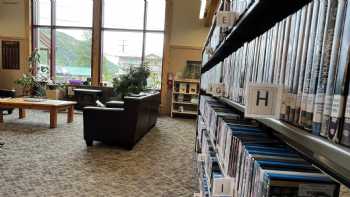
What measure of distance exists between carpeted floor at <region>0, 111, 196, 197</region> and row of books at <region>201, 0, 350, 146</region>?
202 cm

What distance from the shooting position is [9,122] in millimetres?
5176

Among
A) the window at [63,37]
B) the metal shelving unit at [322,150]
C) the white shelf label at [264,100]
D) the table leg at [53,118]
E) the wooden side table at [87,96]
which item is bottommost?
the table leg at [53,118]

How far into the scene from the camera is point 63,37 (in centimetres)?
793

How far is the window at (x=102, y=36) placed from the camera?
773 cm

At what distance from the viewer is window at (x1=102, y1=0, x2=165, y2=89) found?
771 cm

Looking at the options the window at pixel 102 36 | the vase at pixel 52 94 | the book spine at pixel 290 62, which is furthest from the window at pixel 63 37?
the book spine at pixel 290 62

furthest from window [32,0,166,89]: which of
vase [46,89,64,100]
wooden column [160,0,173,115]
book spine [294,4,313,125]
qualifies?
book spine [294,4,313,125]

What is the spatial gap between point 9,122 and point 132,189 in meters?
4.06

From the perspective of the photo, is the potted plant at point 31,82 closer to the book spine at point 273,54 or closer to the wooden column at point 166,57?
the wooden column at point 166,57

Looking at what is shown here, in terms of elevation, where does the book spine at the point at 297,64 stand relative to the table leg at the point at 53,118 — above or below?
above

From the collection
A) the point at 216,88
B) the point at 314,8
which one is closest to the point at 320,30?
the point at 314,8

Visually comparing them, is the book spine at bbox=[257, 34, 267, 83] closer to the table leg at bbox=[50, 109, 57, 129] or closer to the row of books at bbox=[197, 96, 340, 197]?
the row of books at bbox=[197, 96, 340, 197]

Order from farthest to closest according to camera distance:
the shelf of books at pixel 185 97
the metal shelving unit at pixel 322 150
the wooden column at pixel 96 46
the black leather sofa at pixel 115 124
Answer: the wooden column at pixel 96 46 → the shelf of books at pixel 185 97 → the black leather sofa at pixel 115 124 → the metal shelving unit at pixel 322 150

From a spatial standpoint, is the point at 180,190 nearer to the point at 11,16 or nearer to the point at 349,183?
the point at 349,183
